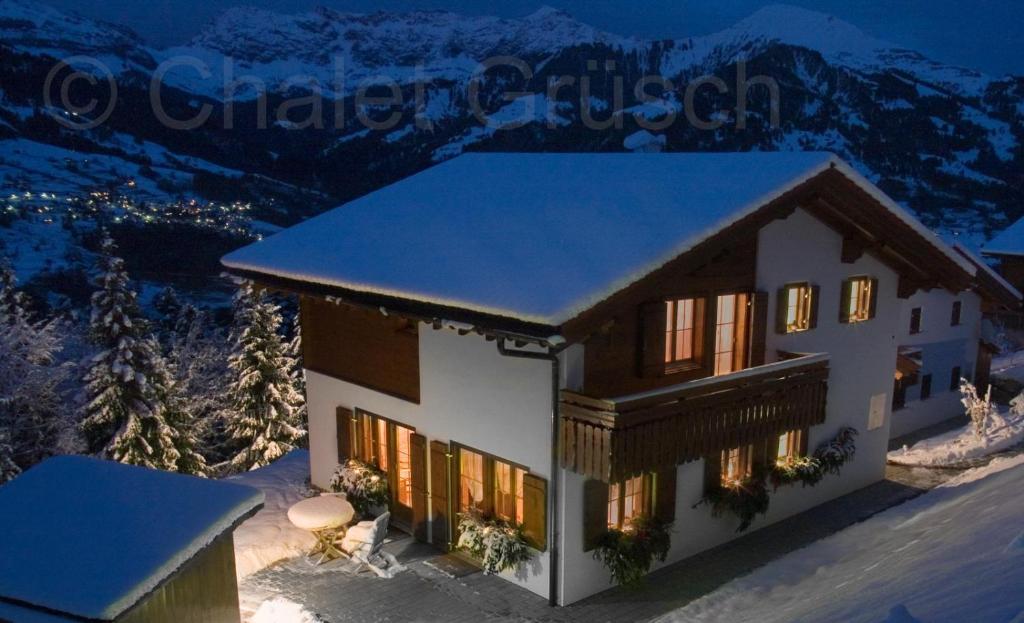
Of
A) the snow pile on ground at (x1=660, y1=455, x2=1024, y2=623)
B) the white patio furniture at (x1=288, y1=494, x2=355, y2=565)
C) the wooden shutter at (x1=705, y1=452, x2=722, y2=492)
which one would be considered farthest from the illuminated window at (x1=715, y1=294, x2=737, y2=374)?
the white patio furniture at (x1=288, y1=494, x2=355, y2=565)

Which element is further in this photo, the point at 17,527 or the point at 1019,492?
the point at 1019,492

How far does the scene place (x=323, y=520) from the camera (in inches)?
476

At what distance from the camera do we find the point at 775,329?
1304 cm

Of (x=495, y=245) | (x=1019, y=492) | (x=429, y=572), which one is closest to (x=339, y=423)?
(x=429, y=572)

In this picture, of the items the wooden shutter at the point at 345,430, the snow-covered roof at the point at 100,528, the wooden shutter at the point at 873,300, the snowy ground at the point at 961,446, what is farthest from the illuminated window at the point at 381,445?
the snowy ground at the point at 961,446

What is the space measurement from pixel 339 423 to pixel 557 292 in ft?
22.6

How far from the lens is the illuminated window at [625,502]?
11.2m

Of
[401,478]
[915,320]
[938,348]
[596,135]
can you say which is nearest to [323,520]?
[401,478]

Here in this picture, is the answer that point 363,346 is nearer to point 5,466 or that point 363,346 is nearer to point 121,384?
point 121,384

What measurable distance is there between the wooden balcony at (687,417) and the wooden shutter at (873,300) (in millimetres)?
3180

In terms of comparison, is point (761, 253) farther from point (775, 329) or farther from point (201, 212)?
point (201, 212)

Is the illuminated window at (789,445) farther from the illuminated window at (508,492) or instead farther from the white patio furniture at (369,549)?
the white patio furniture at (369,549)

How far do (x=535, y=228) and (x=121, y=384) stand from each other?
16992mm

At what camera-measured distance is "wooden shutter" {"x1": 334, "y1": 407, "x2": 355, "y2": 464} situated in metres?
14.2
